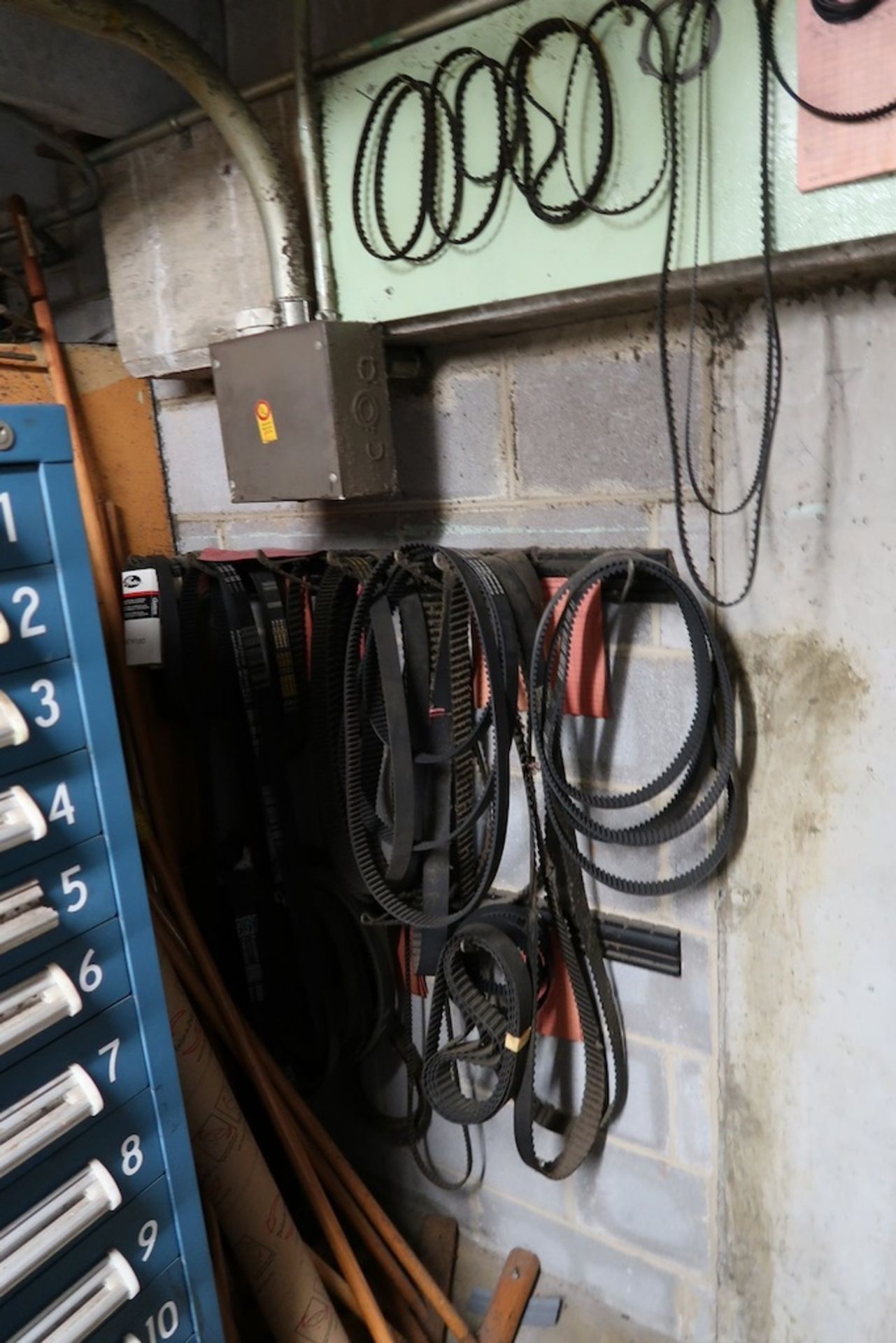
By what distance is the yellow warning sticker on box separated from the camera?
1.21 metres

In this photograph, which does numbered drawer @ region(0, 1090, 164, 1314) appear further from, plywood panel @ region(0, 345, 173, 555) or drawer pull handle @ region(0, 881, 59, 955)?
plywood panel @ region(0, 345, 173, 555)

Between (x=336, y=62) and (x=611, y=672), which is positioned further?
(x=611, y=672)

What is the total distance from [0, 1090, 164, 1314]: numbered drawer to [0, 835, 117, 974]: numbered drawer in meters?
0.19

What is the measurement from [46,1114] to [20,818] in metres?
0.26

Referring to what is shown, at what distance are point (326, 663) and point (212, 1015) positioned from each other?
23.7 inches

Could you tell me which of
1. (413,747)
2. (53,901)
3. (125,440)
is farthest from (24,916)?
(125,440)

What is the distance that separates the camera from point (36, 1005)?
77cm

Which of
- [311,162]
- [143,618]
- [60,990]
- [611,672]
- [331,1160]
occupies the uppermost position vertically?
[311,162]

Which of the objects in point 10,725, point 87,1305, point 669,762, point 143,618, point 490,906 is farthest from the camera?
point 143,618

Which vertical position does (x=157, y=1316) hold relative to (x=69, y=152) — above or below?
below

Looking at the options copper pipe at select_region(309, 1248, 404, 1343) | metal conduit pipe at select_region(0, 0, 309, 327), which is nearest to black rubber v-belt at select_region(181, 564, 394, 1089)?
copper pipe at select_region(309, 1248, 404, 1343)

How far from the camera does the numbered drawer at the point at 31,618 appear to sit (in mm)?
740

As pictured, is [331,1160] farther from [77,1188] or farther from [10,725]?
[10,725]

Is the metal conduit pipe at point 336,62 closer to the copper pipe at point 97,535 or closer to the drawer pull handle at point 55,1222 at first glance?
the copper pipe at point 97,535
